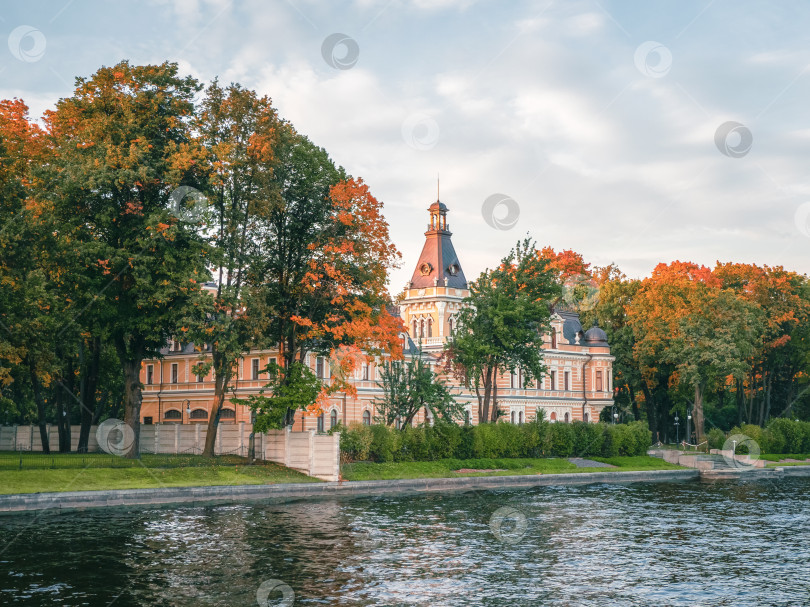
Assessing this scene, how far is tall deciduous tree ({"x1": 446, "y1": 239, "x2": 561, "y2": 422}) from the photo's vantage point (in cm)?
6294

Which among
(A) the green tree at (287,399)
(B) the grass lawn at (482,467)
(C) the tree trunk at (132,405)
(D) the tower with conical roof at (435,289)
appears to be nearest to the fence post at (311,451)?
(A) the green tree at (287,399)

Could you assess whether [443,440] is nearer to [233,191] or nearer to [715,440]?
[233,191]

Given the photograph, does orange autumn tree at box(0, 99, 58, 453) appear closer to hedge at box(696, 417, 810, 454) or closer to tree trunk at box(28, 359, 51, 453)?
tree trunk at box(28, 359, 51, 453)

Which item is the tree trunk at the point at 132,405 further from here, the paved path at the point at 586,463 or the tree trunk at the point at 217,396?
the paved path at the point at 586,463

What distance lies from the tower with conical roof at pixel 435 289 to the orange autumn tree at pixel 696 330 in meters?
20.3

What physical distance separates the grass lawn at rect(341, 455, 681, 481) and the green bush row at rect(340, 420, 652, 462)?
1.03m

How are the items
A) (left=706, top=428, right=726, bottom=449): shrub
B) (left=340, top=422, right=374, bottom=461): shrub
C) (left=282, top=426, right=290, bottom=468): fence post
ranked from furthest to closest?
(left=706, top=428, right=726, bottom=449): shrub → (left=340, top=422, right=374, bottom=461): shrub → (left=282, top=426, right=290, bottom=468): fence post

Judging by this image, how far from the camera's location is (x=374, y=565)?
79.9 feet

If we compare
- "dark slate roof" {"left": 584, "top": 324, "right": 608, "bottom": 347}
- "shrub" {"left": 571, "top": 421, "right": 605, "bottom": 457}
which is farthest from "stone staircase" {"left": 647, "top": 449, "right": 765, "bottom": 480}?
"dark slate roof" {"left": 584, "top": 324, "right": 608, "bottom": 347}

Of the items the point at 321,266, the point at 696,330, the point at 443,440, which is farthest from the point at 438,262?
the point at 321,266

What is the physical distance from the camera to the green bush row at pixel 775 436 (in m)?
73.7

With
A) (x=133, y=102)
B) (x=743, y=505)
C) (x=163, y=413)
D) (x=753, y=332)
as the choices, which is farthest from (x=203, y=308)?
(x=753, y=332)

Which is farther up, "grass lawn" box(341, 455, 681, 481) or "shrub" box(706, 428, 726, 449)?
"shrub" box(706, 428, 726, 449)

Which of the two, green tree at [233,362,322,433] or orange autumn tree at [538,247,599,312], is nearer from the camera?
green tree at [233,362,322,433]
